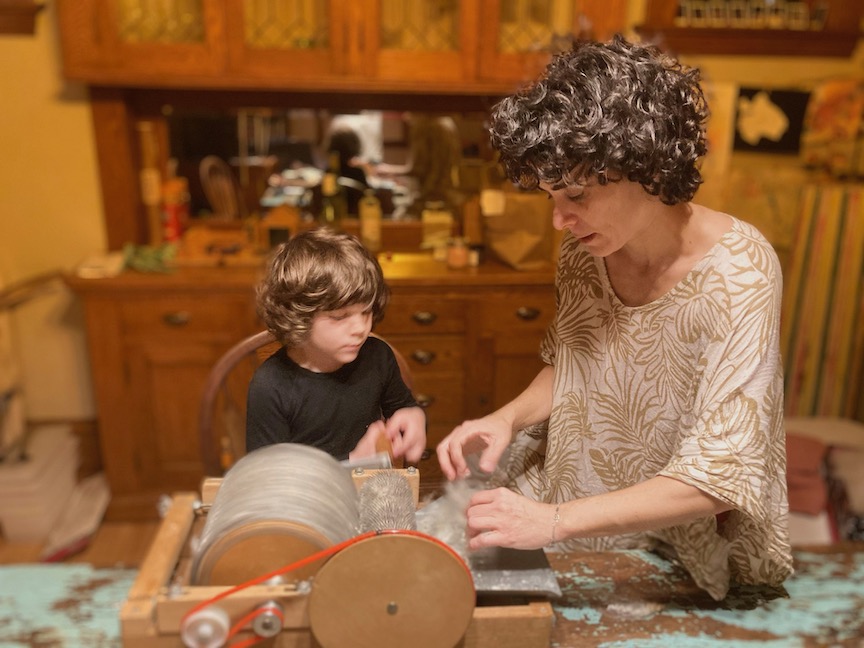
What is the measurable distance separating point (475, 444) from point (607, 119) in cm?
39

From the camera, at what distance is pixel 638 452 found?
872mm

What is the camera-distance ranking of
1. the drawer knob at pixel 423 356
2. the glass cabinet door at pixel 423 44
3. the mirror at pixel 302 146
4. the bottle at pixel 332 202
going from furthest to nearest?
the mirror at pixel 302 146 < the bottle at pixel 332 202 < the glass cabinet door at pixel 423 44 < the drawer knob at pixel 423 356

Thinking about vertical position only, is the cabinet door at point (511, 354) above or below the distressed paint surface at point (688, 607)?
above

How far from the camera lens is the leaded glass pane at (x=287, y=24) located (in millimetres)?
2299

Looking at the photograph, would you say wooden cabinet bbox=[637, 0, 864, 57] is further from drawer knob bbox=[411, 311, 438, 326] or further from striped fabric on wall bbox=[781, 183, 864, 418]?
drawer knob bbox=[411, 311, 438, 326]

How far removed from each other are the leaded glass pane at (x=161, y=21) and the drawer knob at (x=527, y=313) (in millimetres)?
1643

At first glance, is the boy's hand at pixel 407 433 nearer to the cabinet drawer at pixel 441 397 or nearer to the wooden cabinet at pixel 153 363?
the cabinet drawer at pixel 441 397

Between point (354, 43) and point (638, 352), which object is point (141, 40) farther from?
point (638, 352)

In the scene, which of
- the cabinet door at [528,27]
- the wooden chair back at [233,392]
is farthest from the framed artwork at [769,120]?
the wooden chair back at [233,392]

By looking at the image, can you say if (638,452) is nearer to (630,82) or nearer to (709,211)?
(709,211)

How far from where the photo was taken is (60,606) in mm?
1704

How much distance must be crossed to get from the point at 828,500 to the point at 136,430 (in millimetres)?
2244

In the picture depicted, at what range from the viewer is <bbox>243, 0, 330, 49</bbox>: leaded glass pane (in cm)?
230

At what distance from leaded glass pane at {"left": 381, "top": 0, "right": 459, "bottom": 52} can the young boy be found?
175 centimetres
